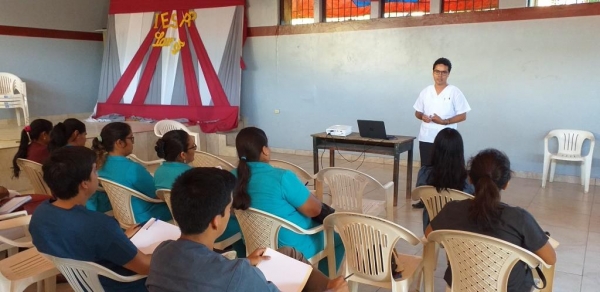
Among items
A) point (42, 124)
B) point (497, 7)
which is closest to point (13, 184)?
point (42, 124)

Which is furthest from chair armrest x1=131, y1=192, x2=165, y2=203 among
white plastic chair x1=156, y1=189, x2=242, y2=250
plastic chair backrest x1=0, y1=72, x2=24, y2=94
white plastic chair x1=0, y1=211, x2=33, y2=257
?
plastic chair backrest x1=0, y1=72, x2=24, y2=94

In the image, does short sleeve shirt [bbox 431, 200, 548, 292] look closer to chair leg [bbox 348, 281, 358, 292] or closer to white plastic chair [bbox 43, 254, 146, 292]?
chair leg [bbox 348, 281, 358, 292]

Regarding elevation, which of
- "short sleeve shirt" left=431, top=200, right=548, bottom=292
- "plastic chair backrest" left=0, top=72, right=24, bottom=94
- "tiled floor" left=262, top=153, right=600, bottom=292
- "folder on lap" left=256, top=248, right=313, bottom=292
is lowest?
"tiled floor" left=262, top=153, right=600, bottom=292

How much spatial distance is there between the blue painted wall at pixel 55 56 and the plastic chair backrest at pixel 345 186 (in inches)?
291

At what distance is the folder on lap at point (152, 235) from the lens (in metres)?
1.84

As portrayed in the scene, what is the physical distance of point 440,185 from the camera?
2.42m

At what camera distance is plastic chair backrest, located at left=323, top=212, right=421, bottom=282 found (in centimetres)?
186

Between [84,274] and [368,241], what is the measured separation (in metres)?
1.14

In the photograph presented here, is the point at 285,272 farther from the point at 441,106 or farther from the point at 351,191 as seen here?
the point at 441,106

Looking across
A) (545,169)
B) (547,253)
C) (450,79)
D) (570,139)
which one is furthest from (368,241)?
(450,79)

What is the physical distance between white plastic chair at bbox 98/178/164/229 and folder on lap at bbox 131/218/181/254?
2.17 feet

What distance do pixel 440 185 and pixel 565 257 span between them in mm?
1448

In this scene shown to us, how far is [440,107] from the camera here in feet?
13.6

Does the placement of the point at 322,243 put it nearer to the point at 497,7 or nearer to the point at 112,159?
the point at 112,159
